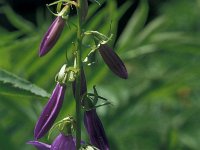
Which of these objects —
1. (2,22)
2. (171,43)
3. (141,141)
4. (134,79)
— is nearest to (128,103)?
(171,43)

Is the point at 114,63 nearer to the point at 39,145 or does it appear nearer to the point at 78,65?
the point at 78,65

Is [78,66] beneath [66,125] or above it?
above

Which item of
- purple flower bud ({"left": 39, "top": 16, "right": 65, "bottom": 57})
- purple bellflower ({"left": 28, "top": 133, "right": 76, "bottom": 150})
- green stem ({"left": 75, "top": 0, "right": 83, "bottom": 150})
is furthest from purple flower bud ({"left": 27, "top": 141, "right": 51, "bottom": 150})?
purple flower bud ({"left": 39, "top": 16, "right": 65, "bottom": 57})

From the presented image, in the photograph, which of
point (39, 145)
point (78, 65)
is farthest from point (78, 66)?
point (39, 145)

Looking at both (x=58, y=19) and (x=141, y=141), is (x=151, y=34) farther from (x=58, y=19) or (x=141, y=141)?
(x=58, y=19)

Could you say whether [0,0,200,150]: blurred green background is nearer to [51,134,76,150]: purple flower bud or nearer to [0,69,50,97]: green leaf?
[0,69,50,97]: green leaf

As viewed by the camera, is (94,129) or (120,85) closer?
(94,129)

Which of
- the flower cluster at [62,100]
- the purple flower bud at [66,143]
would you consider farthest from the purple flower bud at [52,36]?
the purple flower bud at [66,143]
